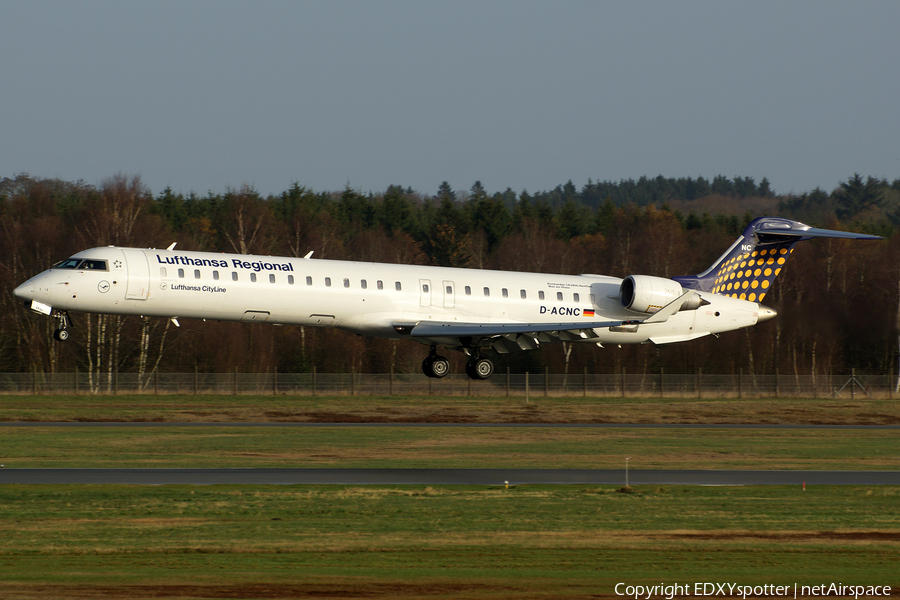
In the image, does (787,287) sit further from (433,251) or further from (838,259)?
(433,251)

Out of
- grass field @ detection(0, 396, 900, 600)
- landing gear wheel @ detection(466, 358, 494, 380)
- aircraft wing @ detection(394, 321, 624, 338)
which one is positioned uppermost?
aircraft wing @ detection(394, 321, 624, 338)

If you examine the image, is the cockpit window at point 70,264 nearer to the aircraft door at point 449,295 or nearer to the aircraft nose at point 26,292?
the aircraft nose at point 26,292

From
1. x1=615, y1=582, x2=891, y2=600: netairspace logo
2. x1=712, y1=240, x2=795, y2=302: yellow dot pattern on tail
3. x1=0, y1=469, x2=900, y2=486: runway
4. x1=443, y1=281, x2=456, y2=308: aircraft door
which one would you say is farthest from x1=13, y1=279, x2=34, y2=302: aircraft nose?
x1=712, y1=240, x2=795, y2=302: yellow dot pattern on tail

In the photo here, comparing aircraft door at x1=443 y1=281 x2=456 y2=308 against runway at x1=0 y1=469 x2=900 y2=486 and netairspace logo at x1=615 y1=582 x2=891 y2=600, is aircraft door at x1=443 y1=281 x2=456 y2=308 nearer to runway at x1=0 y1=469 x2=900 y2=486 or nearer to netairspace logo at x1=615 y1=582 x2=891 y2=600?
runway at x1=0 y1=469 x2=900 y2=486

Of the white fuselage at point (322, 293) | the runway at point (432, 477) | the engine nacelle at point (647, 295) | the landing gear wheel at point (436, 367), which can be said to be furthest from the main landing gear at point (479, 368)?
the runway at point (432, 477)

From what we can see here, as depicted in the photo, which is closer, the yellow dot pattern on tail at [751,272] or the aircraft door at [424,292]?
the aircraft door at [424,292]

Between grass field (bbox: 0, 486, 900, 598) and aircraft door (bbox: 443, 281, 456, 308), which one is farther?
aircraft door (bbox: 443, 281, 456, 308)

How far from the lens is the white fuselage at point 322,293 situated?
29.2 meters

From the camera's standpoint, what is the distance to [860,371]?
5272 cm

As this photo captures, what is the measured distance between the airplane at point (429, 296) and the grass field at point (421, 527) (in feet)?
12.4

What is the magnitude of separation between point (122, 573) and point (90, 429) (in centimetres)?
2192

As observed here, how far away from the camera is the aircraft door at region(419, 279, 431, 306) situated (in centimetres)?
3272

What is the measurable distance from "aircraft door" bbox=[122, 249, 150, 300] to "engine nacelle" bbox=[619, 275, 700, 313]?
15.4m

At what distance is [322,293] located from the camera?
30875 mm
